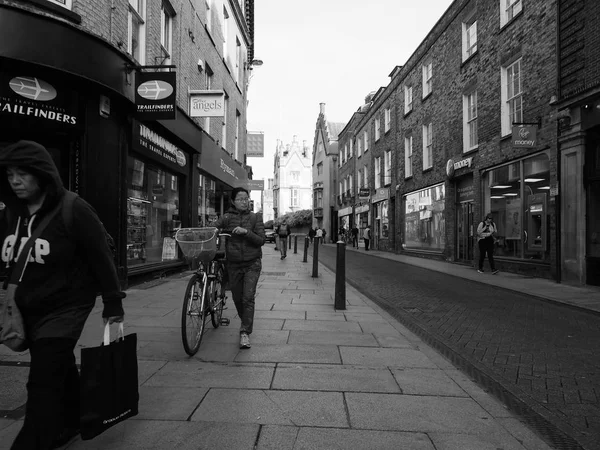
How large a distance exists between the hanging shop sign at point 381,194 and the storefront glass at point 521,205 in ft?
35.2

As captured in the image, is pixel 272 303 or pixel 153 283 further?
pixel 153 283

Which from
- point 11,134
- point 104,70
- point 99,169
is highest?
point 104,70

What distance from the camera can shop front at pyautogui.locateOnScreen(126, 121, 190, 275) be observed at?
355 inches

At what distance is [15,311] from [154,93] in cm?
672

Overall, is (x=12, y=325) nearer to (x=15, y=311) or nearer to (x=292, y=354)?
(x=15, y=311)

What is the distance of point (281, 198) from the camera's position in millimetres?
83688

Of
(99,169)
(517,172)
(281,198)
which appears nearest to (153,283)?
(99,169)

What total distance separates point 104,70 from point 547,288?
9292mm

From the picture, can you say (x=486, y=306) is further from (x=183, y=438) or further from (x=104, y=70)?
(x=104, y=70)

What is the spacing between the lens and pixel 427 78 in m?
19.8

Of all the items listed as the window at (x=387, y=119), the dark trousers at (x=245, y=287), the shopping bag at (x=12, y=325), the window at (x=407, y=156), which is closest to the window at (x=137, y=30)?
the dark trousers at (x=245, y=287)

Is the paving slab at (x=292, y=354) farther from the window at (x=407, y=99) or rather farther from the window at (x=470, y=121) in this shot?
the window at (x=407, y=99)

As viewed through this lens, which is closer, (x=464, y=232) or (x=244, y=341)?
(x=244, y=341)

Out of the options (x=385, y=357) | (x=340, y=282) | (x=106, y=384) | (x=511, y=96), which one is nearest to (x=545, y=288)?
(x=340, y=282)
